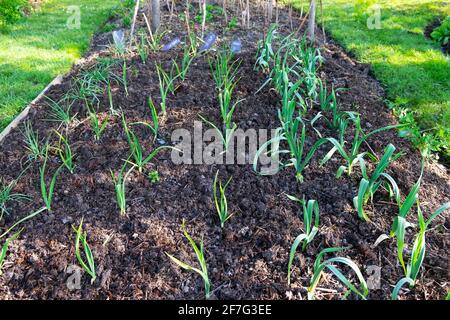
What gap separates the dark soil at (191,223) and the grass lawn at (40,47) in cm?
65

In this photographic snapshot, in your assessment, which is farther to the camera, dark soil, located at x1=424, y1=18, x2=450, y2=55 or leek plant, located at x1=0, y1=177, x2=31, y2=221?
dark soil, located at x1=424, y1=18, x2=450, y2=55

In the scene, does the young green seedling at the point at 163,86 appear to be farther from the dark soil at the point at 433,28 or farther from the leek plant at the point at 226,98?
the dark soil at the point at 433,28

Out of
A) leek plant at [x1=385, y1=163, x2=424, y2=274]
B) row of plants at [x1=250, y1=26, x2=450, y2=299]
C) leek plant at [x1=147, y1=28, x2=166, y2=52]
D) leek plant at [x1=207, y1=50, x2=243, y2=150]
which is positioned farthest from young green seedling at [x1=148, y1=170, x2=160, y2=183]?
leek plant at [x1=147, y1=28, x2=166, y2=52]

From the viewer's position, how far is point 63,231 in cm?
237

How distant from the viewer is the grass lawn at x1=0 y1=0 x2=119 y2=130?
3.85 m

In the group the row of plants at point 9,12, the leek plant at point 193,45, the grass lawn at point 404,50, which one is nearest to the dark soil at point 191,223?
the grass lawn at point 404,50

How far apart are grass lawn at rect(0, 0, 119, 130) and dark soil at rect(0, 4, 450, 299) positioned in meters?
0.65

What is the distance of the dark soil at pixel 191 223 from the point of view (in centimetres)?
211

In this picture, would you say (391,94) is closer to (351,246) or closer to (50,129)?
(351,246)

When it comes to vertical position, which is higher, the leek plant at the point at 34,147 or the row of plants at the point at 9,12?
the row of plants at the point at 9,12

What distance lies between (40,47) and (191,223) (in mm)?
3310

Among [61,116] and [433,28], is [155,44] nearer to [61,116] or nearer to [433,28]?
[61,116]

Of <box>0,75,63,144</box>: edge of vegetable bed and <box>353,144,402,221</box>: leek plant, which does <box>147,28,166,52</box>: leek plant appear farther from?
<box>353,144,402,221</box>: leek plant
